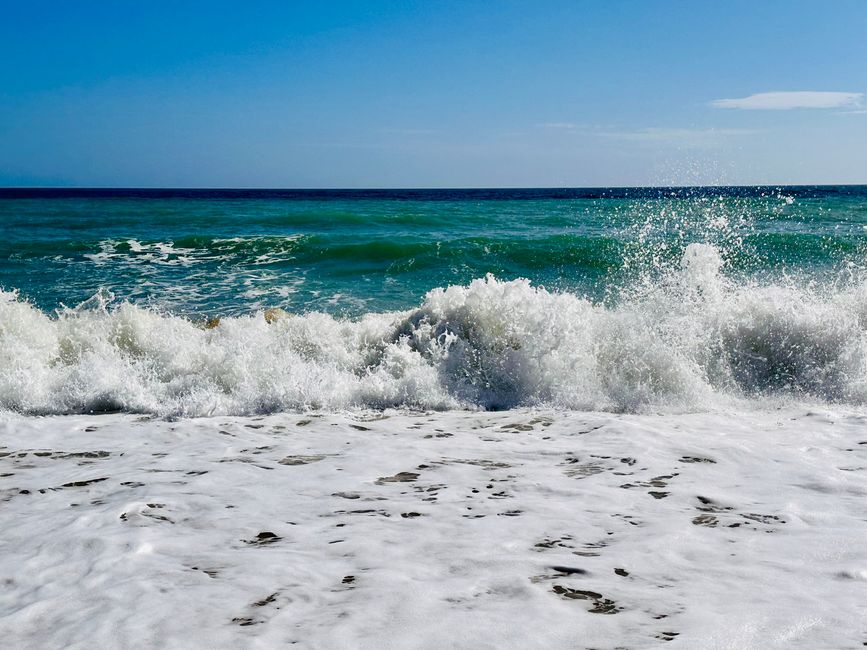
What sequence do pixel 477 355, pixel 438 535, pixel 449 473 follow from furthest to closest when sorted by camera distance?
pixel 477 355 < pixel 449 473 < pixel 438 535

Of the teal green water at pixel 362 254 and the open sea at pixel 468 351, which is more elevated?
the teal green water at pixel 362 254

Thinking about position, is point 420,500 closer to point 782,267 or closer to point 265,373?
point 265,373

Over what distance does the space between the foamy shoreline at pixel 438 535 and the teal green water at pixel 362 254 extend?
638cm

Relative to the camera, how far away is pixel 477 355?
23.8ft

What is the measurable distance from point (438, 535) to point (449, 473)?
998 millimetres

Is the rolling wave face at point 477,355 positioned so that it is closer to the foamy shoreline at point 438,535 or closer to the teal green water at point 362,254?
the foamy shoreline at point 438,535

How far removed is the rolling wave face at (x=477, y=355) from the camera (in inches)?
255

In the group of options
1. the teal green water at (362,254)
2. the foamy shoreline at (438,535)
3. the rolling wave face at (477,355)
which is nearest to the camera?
the foamy shoreline at (438,535)

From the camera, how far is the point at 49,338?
7859mm

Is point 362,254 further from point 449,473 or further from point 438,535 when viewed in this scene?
point 438,535

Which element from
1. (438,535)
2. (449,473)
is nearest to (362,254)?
(449,473)

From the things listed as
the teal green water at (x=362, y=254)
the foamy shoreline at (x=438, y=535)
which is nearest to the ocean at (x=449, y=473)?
the foamy shoreline at (x=438, y=535)

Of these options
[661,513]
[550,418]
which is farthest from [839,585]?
[550,418]

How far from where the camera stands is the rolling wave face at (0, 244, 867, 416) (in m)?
6.48
